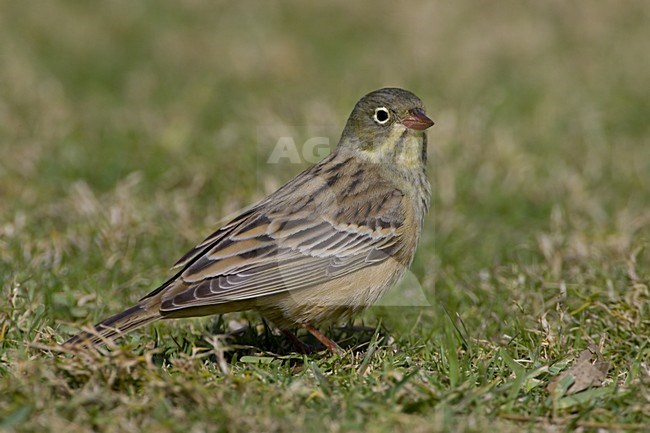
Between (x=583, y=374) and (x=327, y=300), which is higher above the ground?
(x=327, y=300)

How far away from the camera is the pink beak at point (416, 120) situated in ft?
20.7

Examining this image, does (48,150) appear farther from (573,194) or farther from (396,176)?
(573,194)

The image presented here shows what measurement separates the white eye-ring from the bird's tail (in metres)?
2.06

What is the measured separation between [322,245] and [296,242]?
0.51ft

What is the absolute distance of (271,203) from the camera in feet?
20.1

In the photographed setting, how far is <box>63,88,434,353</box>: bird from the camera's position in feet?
17.9

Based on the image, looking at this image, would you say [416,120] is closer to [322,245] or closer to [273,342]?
[322,245]

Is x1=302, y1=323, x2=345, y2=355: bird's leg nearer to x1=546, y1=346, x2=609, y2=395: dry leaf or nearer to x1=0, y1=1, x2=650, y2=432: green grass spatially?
x1=0, y1=1, x2=650, y2=432: green grass

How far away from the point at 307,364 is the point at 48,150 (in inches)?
194

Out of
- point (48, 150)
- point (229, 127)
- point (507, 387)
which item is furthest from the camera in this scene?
point (229, 127)

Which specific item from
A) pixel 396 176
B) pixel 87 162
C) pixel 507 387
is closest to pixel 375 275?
pixel 396 176

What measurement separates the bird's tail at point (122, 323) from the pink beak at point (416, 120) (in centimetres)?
210

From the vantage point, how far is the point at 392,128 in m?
6.49

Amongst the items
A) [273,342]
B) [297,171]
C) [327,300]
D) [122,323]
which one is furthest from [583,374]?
[297,171]
